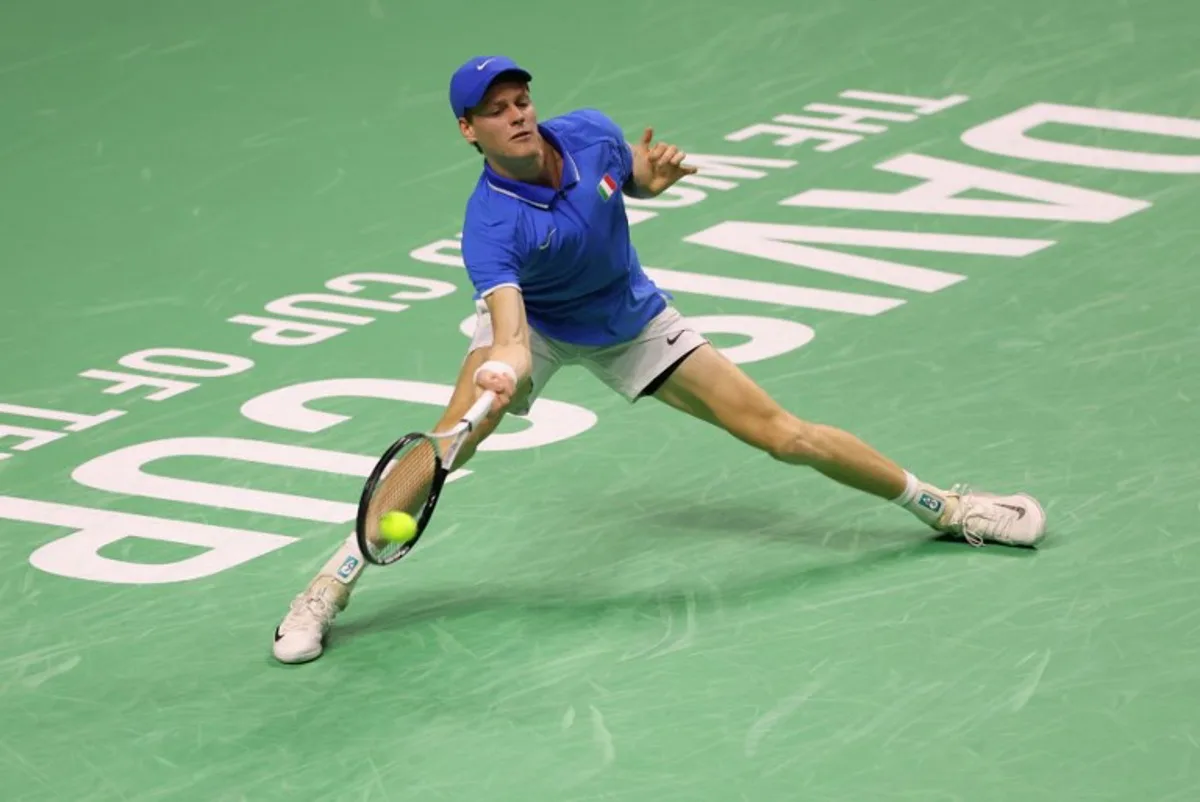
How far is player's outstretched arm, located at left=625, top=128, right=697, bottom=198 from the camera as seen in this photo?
7648 millimetres

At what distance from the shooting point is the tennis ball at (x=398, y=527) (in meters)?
6.90

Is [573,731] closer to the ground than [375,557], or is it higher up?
closer to the ground

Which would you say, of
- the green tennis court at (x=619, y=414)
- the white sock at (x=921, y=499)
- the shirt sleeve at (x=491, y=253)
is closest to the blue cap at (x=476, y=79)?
the shirt sleeve at (x=491, y=253)

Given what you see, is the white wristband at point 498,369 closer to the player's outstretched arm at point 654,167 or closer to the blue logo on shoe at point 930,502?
the player's outstretched arm at point 654,167

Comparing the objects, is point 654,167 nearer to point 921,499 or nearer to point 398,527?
point 921,499

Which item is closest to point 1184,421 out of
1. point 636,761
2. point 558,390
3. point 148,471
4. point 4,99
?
point 558,390

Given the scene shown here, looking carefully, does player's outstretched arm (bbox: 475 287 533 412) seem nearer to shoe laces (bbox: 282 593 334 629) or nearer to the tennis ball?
the tennis ball

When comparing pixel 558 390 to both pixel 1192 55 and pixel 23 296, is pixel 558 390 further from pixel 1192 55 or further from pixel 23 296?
pixel 1192 55

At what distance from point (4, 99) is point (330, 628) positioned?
7.43 meters

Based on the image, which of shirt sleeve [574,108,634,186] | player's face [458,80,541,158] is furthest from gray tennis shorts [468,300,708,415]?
player's face [458,80,541,158]

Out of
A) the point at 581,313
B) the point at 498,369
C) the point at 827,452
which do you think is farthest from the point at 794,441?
the point at 498,369

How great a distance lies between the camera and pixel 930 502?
25.8 ft

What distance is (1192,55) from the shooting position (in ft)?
43.3

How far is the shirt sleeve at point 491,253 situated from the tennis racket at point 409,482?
428 mm
